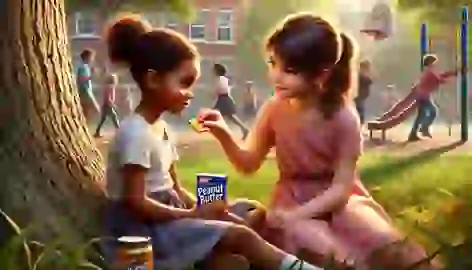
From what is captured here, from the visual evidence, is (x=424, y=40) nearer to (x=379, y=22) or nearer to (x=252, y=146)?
(x=379, y=22)

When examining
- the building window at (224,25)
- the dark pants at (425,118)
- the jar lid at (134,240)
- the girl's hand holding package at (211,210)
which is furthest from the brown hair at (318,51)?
the jar lid at (134,240)

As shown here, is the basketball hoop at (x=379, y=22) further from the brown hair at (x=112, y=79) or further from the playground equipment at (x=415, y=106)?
the brown hair at (x=112, y=79)

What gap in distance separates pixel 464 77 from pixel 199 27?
0.76 metres

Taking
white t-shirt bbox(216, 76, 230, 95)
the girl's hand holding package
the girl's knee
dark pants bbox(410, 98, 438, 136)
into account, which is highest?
white t-shirt bbox(216, 76, 230, 95)

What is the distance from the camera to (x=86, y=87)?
249cm

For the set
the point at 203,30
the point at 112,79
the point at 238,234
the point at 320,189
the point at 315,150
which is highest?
the point at 203,30

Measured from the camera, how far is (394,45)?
8.13 feet

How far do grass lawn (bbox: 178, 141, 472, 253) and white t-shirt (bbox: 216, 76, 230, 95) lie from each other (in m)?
0.17

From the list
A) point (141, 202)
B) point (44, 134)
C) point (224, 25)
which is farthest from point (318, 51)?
point (44, 134)

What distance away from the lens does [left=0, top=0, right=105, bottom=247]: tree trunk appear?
247 cm

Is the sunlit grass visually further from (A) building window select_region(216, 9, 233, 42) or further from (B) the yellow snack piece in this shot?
(A) building window select_region(216, 9, 233, 42)

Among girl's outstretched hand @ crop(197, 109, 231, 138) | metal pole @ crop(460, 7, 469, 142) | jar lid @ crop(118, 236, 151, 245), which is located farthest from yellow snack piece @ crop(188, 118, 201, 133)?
metal pole @ crop(460, 7, 469, 142)

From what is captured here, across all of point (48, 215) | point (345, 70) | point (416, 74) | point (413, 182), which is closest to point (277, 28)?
point (345, 70)

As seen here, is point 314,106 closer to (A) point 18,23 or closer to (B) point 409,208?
(B) point 409,208
